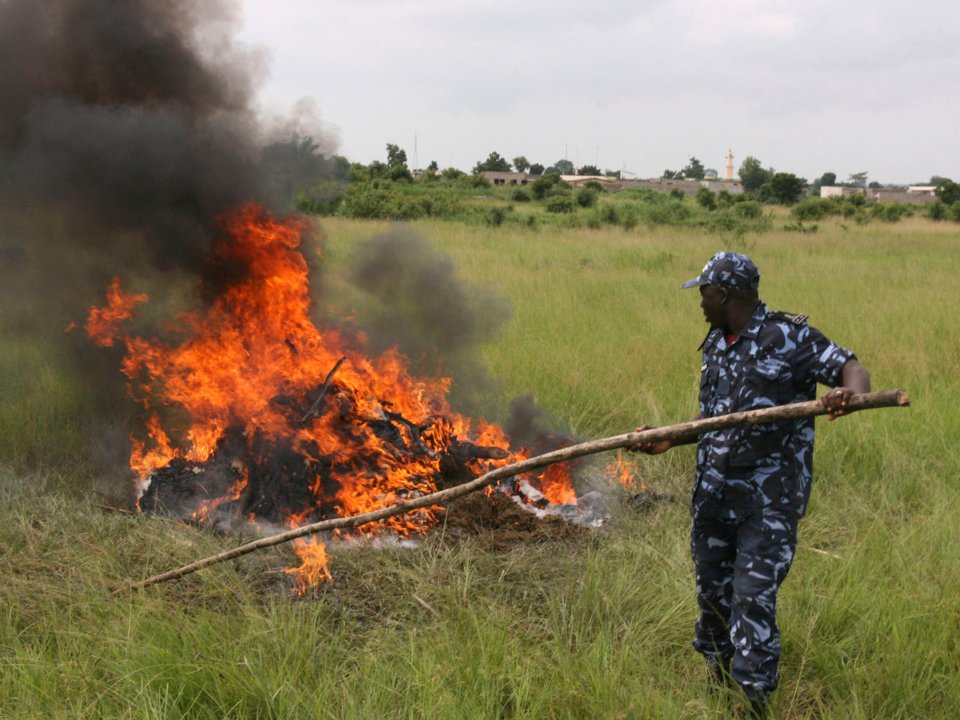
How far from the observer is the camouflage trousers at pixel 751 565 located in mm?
3076

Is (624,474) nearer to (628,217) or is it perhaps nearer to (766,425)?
(766,425)

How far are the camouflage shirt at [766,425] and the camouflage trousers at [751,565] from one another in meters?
0.05

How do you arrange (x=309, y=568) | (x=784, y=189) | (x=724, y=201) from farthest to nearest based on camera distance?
(x=784, y=189) → (x=724, y=201) → (x=309, y=568)

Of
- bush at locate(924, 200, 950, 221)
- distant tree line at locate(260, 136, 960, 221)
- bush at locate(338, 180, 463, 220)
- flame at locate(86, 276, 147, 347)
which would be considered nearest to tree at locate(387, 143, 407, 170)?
distant tree line at locate(260, 136, 960, 221)

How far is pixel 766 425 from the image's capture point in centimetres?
312

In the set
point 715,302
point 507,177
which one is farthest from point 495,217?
point 507,177

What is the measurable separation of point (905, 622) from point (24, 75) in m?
7.18

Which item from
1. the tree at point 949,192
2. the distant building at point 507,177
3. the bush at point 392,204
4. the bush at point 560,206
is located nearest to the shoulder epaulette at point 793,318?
the bush at point 392,204

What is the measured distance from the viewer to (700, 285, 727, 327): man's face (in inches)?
125

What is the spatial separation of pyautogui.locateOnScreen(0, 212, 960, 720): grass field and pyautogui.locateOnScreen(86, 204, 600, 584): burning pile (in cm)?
47

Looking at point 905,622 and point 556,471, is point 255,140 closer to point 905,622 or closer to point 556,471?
point 556,471

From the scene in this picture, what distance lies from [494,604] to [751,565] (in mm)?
1285

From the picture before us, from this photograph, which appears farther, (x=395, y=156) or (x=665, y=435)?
(x=395, y=156)

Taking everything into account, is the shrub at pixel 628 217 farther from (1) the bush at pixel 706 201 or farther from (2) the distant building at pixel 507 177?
(2) the distant building at pixel 507 177
